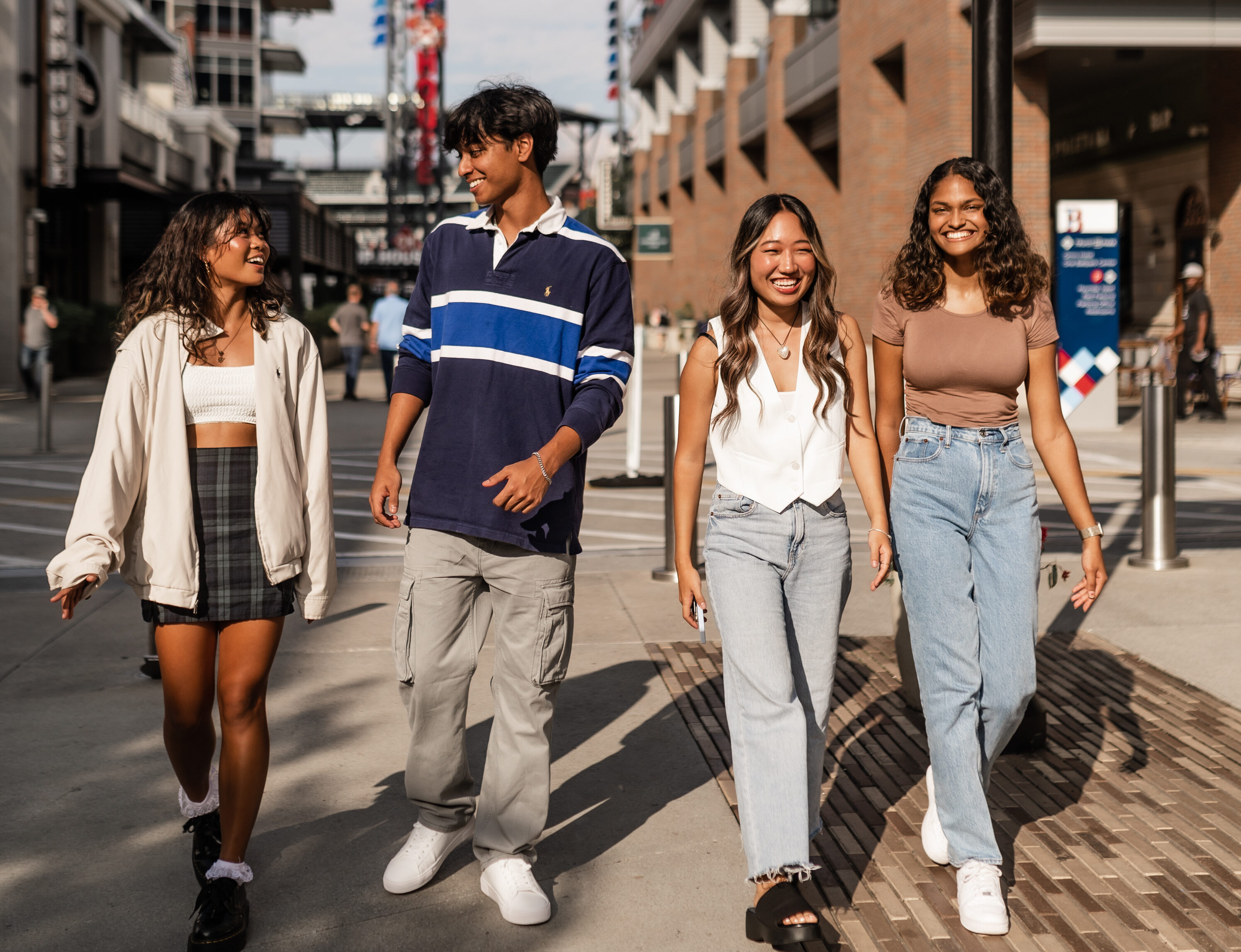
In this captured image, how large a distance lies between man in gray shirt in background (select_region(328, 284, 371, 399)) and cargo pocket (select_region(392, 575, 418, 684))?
19.4 metres

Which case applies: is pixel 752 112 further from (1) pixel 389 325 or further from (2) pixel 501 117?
(2) pixel 501 117

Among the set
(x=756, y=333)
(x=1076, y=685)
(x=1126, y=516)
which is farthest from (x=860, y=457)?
(x=1126, y=516)

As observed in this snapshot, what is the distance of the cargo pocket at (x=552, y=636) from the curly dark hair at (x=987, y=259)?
125cm

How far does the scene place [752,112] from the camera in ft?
117

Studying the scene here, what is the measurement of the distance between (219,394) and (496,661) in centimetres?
100

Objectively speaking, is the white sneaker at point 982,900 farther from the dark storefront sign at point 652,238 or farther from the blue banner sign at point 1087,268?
the dark storefront sign at point 652,238

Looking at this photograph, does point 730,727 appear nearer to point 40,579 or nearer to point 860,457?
point 860,457

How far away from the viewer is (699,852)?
389 centimetres

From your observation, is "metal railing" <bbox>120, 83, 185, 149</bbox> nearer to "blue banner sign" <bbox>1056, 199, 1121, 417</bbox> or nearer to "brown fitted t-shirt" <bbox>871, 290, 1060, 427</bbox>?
"blue banner sign" <bbox>1056, 199, 1121, 417</bbox>

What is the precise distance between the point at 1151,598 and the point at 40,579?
6.45m

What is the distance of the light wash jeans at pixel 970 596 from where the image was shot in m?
3.52

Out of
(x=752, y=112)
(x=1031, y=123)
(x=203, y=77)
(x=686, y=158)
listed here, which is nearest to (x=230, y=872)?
(x=1031, y=123)

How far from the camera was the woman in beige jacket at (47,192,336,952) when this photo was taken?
329 centimetres

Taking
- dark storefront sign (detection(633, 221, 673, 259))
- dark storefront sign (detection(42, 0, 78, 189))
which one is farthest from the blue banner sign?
dark storefront sign (detection(42, 0, 78, 189))
